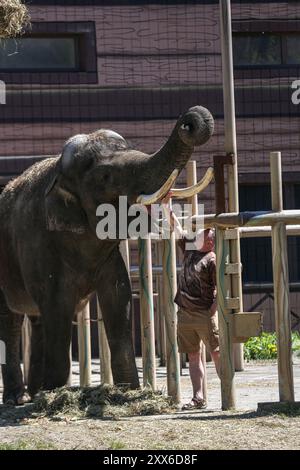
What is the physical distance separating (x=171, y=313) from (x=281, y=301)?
145 cm

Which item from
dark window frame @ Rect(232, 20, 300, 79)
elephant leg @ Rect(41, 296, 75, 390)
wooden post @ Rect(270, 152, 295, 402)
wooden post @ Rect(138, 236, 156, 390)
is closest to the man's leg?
wooden post @ Rect(138, 236, 156, 390)

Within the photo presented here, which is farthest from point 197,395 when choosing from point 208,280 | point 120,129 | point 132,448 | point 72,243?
point 120,129

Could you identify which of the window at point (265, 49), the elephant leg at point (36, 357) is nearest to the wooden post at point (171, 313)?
the elephant leg at point (36, 357)

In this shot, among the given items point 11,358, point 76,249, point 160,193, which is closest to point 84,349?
point 11,358

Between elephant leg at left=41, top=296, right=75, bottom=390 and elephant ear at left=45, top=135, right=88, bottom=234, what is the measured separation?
511mm

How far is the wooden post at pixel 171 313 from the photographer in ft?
35.9

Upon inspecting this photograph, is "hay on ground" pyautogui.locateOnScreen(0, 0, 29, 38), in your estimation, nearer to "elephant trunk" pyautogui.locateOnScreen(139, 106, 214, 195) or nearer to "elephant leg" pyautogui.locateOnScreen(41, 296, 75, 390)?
"elephant trunk" pyautogui.locateOnScreen(139, 106, 214, 195)

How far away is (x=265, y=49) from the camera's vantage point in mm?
19797

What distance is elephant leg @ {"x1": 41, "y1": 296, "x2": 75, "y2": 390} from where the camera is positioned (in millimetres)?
11008
